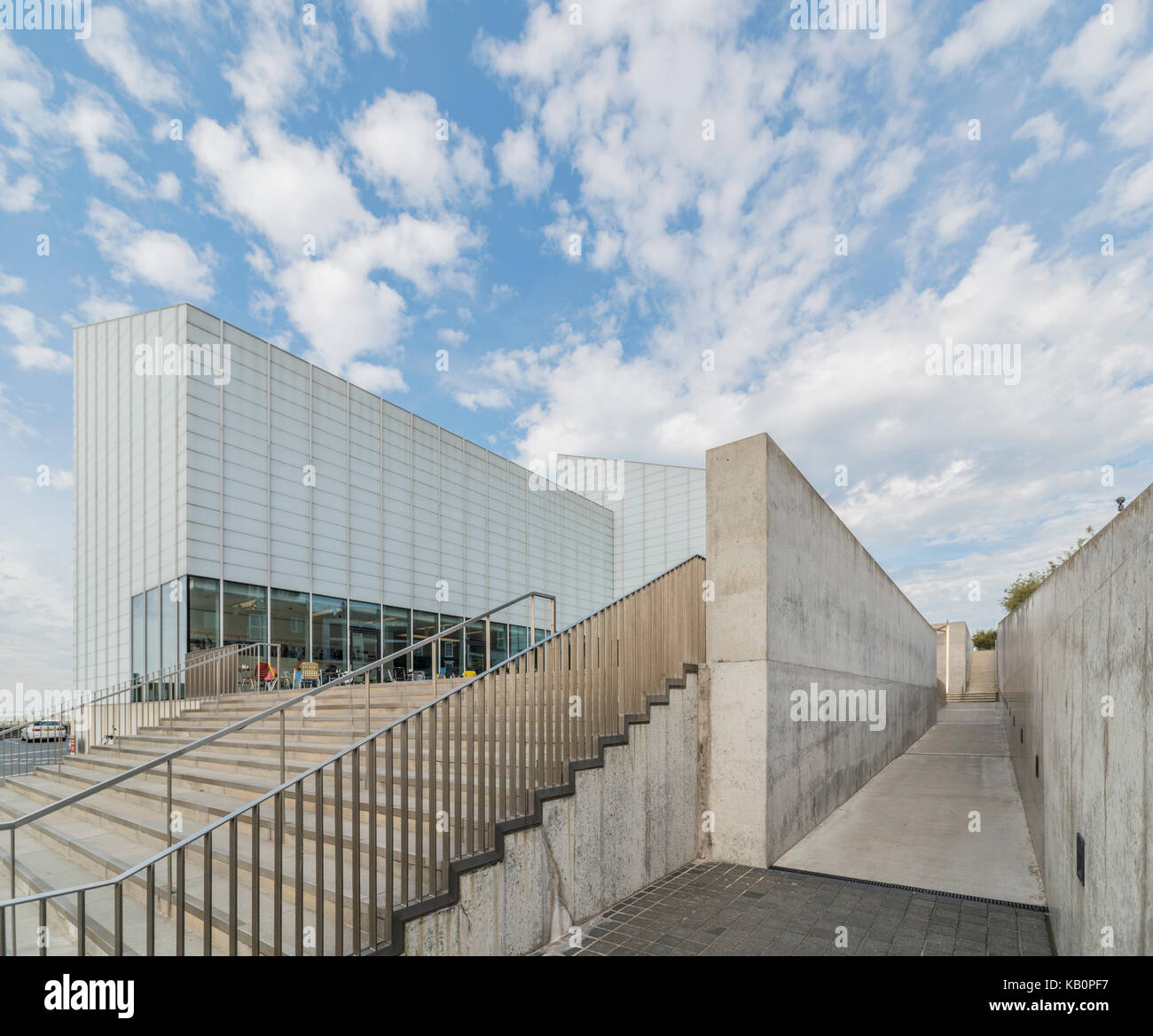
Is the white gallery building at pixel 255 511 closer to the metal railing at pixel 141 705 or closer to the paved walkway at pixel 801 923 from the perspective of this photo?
the metal railing at pixel 141 705

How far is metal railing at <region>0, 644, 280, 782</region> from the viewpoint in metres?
10.4

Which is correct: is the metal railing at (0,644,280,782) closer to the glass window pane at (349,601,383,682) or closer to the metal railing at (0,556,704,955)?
the glass window pane at (349,601,383,682)

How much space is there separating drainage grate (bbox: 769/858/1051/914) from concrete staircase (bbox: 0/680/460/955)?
3.81 meters

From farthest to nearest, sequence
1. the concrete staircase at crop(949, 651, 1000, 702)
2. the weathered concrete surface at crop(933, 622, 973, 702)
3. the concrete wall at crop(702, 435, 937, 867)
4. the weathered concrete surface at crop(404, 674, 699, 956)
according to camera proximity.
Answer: the weathered concrete surface at crop(933, 622, 973, 702)
the concrete staircase at crop(949, 651, 1000, 702)
the concrete wall at crop(702, 435, 937, 867)
the weathered concrete surface at crop(404, 674, 699, 956)

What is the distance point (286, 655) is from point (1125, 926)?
16925mm

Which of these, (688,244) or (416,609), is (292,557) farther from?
(688,244)

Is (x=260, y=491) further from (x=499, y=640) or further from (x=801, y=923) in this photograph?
(x=801, y=923)

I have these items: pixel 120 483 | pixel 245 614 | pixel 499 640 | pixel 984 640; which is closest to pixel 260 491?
pixel 245 614

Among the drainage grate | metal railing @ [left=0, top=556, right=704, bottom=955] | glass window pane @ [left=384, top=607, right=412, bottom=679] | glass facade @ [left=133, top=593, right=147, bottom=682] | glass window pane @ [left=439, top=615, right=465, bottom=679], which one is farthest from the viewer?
glass window pane @ [left=439, top=615, right=465, bottom=679]

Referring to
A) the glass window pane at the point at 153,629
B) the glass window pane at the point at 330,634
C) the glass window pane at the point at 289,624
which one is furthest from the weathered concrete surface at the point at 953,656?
the glass window pane at the point at 153,629

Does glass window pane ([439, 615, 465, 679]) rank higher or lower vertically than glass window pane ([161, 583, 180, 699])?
lower

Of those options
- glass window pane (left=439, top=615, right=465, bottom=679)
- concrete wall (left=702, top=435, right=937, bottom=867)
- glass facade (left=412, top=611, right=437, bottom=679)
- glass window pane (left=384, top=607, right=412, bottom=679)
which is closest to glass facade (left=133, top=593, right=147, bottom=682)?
glass window pane (left=384, top=607, right=412, bottom=679)

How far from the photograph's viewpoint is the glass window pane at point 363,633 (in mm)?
18344
